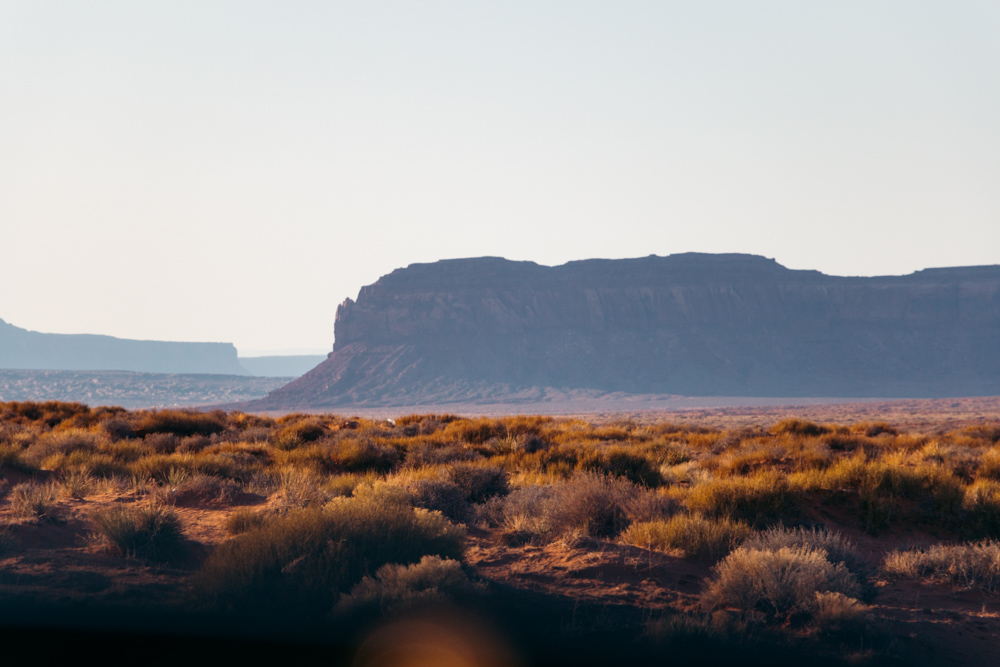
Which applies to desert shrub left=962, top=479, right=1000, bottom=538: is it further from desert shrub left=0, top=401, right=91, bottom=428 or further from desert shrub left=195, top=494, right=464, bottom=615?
desert shrub left=0, top=401, right=91, bottom=428

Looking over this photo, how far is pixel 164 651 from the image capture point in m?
5.42

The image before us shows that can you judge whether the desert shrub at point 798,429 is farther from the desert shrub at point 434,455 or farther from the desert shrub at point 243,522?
the desert shrub at point 243,522

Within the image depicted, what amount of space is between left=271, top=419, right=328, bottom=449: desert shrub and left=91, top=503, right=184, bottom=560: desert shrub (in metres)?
9.01

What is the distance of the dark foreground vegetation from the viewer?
5.78 metres

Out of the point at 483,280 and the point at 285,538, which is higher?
the point at 483,280

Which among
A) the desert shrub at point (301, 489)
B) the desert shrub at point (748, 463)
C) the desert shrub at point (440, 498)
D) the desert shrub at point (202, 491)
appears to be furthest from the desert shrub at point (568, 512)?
the desert shrub at point (748, 463)

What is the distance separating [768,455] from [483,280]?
126 meters

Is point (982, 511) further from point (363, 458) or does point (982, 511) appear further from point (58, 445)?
point (58, 445)

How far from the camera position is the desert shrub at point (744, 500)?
9.62 m

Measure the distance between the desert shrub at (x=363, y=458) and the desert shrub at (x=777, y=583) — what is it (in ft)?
27.4

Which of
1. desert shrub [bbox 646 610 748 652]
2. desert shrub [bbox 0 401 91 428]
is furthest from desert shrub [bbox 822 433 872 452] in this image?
desert shrub [bbox 0 401 91 428]

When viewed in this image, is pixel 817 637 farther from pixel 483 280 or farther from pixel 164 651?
pixel 483 280

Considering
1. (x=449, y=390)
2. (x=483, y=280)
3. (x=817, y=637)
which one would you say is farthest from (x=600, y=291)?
(x=817, y=637)

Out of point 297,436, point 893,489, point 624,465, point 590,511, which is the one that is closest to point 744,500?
point 590,511
